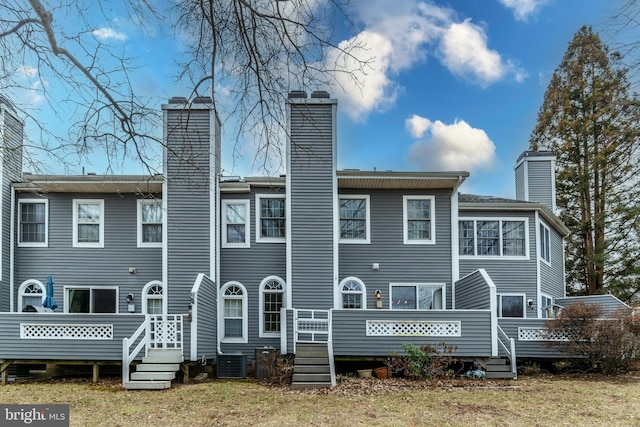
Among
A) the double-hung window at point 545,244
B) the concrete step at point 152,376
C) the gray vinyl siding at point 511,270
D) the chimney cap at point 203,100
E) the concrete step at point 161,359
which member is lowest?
Result: the concrete step at point 152,376

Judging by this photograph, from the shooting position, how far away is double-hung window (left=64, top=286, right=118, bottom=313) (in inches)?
597

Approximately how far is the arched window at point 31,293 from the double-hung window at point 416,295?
10171mm

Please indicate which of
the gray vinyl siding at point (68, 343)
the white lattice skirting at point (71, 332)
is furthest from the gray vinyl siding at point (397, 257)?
the white lattice skirting at point (71, 332)

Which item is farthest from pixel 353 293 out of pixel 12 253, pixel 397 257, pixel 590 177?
pixel 590 177

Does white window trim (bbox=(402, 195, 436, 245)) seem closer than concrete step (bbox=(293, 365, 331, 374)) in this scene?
No

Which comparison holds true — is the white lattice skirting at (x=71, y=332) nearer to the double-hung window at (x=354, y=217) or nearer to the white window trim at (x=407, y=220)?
the double-hung window at (x=354, y=217)

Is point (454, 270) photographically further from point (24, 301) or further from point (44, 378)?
point (24, 301)

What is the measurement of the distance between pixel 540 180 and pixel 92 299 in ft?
51.4

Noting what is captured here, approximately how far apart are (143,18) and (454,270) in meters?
11.9

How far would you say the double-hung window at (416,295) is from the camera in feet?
50.0

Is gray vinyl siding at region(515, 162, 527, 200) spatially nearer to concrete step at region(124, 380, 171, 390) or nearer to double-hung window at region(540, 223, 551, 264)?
double-hung window at region(540, 223, 551, 264)

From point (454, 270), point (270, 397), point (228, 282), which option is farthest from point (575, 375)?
point (228, 282)

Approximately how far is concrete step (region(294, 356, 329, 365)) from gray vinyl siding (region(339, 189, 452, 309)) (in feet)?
10.3

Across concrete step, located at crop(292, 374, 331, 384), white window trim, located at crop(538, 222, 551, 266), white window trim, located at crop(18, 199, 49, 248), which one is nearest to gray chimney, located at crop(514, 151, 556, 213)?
white window trim, located at crop(538, 222, 551, 266)
